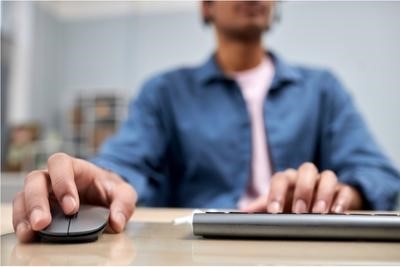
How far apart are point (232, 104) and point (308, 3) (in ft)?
8.84

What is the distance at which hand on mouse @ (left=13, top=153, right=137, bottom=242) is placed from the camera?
0.35m

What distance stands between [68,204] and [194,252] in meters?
0.13

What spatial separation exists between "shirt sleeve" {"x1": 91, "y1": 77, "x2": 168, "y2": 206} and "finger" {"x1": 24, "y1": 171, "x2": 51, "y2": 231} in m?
0.32

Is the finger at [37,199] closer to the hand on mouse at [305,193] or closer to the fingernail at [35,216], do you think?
the fingernail at [35,216]

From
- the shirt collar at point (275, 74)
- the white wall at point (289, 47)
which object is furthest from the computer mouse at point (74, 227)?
the white wall at point (289, 47)

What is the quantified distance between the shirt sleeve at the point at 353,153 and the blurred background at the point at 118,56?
227 centimetres

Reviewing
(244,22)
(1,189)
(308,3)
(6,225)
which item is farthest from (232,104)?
(308,3)

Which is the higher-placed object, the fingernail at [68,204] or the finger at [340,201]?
the fingernail at [68,204]

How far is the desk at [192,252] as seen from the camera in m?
0.27

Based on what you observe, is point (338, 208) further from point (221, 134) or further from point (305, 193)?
point (221, 134)

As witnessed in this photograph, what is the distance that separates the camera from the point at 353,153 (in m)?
0.82

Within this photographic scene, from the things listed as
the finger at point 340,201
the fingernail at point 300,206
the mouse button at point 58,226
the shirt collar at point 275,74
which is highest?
the shirt collar at point 275,74

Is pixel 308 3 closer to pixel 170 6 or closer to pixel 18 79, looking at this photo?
pixel 170 6

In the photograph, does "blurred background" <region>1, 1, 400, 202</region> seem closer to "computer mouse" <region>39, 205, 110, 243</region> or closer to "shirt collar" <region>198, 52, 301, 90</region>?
"shirt collar" <region>198, 52, 301, 90</region>
